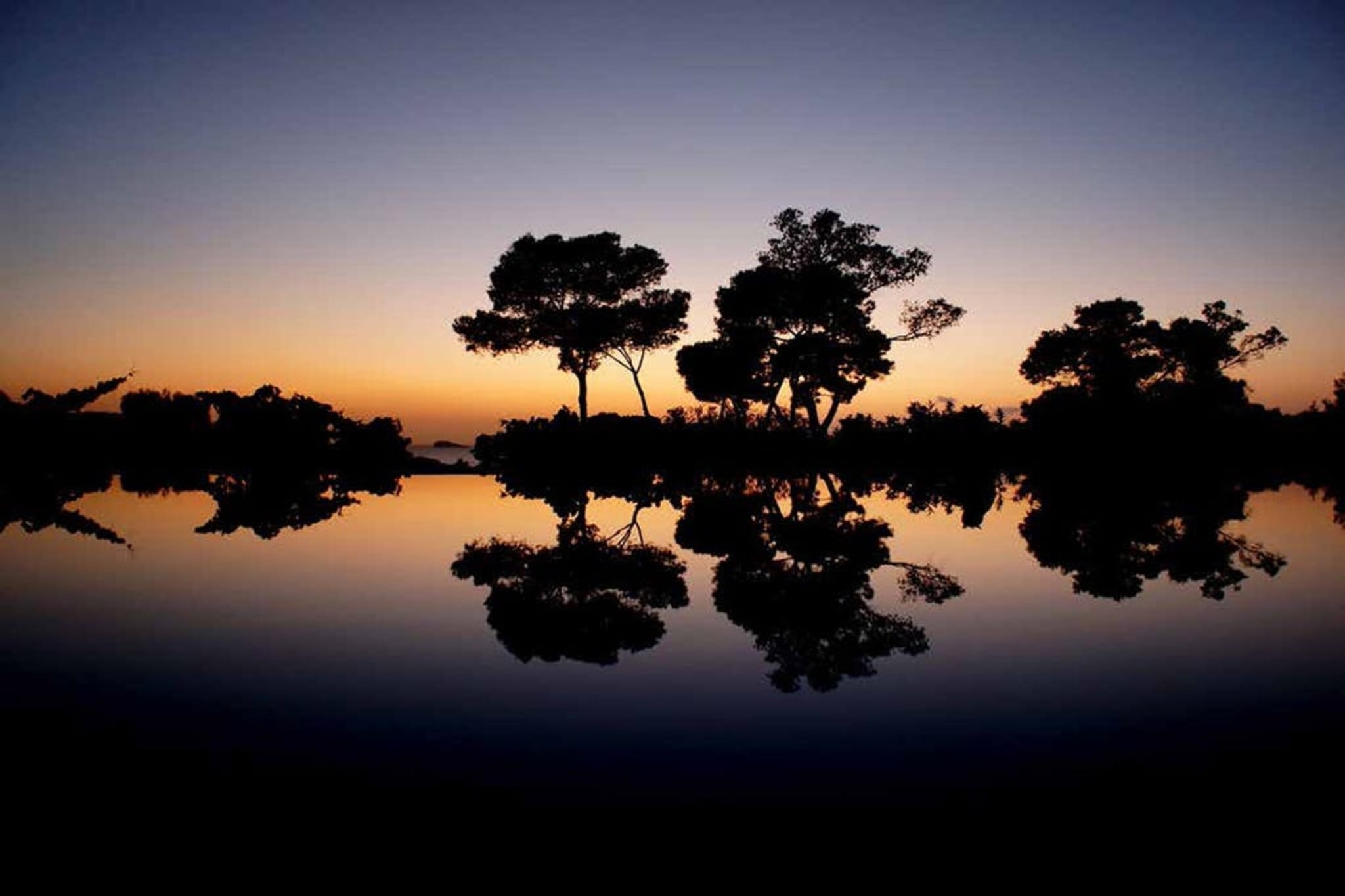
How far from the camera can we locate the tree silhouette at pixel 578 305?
1644 inches

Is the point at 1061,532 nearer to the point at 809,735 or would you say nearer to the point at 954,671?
the point at 954,671

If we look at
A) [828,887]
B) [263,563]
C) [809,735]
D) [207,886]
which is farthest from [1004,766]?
[263,563]

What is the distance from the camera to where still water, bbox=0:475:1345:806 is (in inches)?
147

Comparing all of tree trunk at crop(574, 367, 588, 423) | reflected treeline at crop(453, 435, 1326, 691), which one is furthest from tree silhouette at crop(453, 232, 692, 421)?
reflected treeline at crop(453, 435, 1326, 691)

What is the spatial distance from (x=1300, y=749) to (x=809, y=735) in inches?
109

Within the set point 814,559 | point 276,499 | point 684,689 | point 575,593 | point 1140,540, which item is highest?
point 276,499

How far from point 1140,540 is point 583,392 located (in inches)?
1304

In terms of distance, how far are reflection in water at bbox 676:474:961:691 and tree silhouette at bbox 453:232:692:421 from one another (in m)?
26.5

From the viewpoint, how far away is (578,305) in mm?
42969

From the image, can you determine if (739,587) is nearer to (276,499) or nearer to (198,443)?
(276,499)

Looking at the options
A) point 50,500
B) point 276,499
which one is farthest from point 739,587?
point 50,500

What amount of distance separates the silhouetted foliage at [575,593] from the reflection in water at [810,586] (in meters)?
0.88

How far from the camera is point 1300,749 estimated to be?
403 cm

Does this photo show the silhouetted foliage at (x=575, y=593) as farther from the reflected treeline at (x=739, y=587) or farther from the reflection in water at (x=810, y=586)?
the reflection in water at (x=810, y=586)
